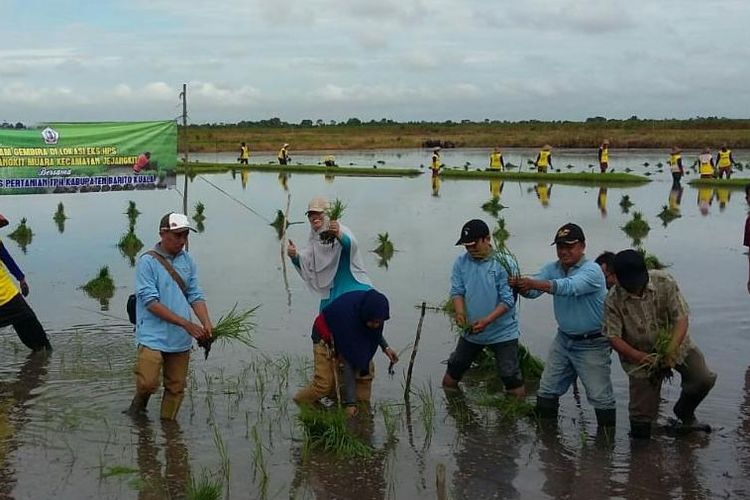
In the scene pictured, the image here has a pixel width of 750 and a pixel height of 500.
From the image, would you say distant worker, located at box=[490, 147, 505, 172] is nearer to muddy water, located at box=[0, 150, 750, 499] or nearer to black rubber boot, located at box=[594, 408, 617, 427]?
muddy water, located at box=[0, 150, 750, 499]

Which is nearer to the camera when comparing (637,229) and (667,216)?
(637,229)

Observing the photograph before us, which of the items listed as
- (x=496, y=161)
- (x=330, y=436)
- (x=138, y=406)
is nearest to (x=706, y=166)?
(x=496, y=161)

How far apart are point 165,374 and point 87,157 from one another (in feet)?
19.9

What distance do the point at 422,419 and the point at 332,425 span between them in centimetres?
101

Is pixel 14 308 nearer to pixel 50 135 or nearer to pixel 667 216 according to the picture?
pixel 50 135

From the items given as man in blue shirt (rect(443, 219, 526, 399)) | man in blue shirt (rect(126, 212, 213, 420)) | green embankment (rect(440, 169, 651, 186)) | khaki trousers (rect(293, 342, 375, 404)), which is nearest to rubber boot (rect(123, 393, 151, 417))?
man in blue shirt (rect(126, 212, 213, 420))

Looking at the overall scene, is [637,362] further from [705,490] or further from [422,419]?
[422,419]

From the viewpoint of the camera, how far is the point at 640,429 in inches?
261

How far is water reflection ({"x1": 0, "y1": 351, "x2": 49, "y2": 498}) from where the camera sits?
6.06 metres

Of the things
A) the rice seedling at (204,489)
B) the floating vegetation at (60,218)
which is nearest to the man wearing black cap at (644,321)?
the rice seedling at (204,489)

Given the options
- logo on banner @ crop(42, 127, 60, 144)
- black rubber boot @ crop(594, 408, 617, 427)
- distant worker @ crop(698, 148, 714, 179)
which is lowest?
black rubber boot @ crop(594, 408, 617, 427)

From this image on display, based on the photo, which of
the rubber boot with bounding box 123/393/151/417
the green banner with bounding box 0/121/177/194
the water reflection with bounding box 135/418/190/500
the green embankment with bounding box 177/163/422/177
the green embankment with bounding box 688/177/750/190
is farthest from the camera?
the green embankment with bounding box 177/163/422/177

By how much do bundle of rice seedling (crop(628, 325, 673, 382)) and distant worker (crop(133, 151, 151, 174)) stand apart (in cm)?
802

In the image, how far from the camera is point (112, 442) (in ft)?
22.0
